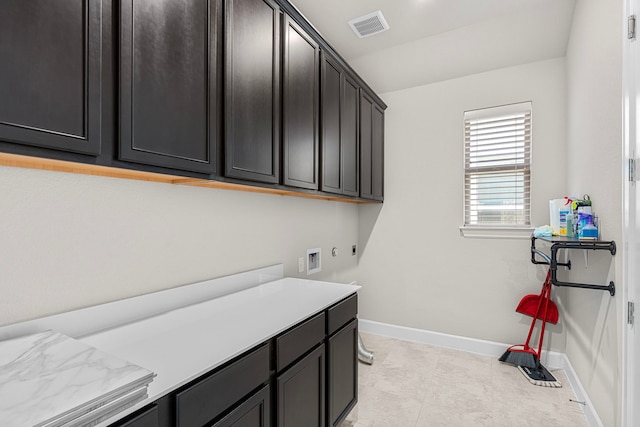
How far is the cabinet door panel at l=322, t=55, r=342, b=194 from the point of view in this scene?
226cm

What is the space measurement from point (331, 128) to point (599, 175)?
1.70 metres

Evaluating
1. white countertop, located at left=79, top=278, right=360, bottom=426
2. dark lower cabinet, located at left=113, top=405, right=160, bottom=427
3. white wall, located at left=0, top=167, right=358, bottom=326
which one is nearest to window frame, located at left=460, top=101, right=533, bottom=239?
white countertop, located at left=79, top=278, right=360, bottom=426

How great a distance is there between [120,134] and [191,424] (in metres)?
0.92

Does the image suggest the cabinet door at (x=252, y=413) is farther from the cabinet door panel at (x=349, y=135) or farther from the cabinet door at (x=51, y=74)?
the cabinet door panel at (x=349, y=135)

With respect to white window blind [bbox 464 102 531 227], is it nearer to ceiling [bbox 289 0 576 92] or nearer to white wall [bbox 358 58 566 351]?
white wall [bbox 358 58 566 351]

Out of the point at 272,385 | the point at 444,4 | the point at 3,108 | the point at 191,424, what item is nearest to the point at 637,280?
the point at 272,385

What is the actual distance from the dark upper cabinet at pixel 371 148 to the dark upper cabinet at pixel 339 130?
0.48 feet

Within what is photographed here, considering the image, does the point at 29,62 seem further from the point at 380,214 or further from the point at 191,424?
the point at 380,214

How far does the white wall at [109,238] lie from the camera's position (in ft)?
3.49

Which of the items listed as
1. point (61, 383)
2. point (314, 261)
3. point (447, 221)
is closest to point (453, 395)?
point (314, 261)

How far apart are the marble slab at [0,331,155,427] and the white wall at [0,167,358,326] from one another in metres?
0.26

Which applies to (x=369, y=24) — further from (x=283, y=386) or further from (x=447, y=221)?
(x=283, y=386)

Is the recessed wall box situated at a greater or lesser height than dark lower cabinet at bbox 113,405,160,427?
greater

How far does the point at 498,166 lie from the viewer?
307 cm
